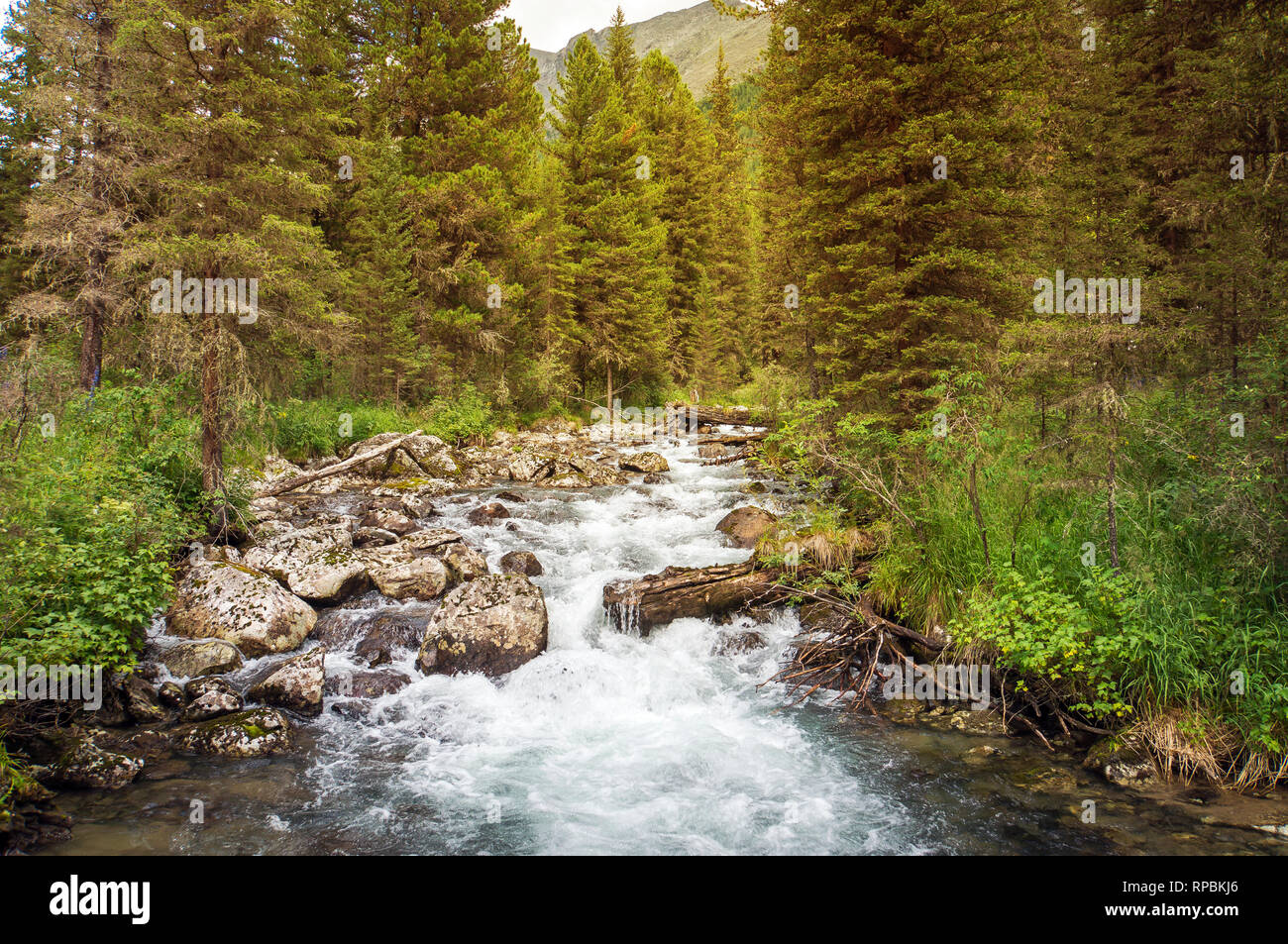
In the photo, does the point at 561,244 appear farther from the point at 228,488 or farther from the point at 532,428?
the point at 228,488

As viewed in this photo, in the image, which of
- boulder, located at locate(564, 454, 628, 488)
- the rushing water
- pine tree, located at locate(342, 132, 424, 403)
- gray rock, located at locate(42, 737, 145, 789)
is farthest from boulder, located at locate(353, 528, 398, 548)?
pine tree, located at locate(342, 132, 424, 403)

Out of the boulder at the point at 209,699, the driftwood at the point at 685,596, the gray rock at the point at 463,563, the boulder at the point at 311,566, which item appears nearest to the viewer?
the boulder at the point at 209,699

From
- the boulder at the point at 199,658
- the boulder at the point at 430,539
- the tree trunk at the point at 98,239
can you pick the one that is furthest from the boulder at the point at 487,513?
the tree trunk at the point at 98,239

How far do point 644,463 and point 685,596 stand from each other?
451 inches

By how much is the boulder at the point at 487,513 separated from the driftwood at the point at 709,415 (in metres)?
17.3

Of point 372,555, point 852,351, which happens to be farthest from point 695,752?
point 852,351

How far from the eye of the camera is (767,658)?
8812 millimetres

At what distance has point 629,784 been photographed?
251 inches

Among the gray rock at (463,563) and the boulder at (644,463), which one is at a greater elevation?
the boulder at (644,463)

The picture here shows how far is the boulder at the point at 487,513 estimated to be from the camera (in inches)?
565

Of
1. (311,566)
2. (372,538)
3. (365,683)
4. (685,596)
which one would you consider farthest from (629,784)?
(372,538)

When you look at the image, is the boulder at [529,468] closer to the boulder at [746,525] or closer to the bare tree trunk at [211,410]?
the boulder at [746,525]

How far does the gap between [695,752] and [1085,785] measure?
3.77 meters
